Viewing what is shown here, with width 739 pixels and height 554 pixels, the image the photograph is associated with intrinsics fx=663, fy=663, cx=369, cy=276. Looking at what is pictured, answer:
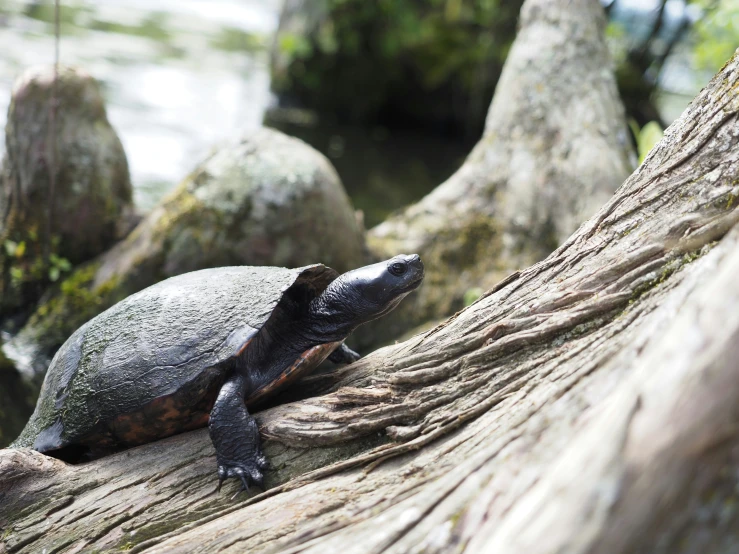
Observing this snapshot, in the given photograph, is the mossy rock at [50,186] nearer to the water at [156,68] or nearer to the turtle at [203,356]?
the water at [156,68]

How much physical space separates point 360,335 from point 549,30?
3630 millimetres

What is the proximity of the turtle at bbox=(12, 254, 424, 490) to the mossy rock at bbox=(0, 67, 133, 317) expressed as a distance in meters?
2.97

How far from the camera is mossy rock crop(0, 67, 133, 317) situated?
591 centimetres

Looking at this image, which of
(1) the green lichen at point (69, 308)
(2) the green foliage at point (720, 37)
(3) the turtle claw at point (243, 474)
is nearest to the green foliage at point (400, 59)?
(2) the green foliage at point (720, 37)

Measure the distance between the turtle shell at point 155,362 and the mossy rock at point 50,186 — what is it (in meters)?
3.00

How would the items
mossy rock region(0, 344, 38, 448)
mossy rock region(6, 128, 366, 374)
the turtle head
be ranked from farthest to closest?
mossy rock region(6, 128, 366, 374)
mossy rock region(0, 344, 38, 448)
the turtle head

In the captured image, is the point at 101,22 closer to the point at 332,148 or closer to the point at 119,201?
the point at 332,148

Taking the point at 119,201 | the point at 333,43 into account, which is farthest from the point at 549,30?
A: the point at 333,43

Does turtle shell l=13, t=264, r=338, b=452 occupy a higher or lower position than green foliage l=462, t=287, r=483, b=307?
higher

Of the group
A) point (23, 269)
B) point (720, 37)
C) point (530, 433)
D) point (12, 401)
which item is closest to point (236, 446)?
point (530, 433)

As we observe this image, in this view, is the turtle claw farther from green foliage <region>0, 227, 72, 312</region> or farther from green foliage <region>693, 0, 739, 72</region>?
green foliage <region>693, 0, 739, 72</region>

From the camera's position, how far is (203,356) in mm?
2961

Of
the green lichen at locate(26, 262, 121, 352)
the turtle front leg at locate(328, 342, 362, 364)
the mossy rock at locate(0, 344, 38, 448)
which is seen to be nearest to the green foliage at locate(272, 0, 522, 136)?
the green lichen at locate(26, 262, 121, 352)

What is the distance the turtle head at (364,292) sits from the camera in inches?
128
